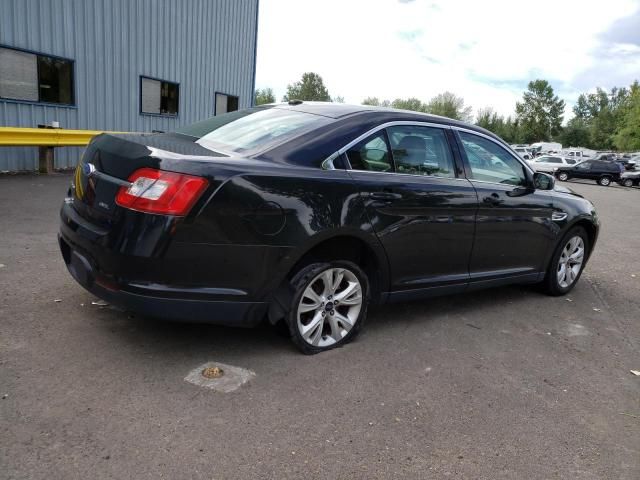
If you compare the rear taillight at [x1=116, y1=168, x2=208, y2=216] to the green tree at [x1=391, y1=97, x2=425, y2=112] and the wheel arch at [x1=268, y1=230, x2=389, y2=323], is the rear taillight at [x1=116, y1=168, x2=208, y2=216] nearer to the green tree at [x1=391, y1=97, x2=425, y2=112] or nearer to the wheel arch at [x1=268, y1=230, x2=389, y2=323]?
the wheel arch at [x1=268, y1=230, x2=389, y2=323]

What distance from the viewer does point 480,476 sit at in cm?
253

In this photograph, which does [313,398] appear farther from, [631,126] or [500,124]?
[500,124]

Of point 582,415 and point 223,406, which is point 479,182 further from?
point 223,406

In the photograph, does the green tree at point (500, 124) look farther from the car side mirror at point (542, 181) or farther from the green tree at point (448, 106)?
the car side mirror at point (542, 181)

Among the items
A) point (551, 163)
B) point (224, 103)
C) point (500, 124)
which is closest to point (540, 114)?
point (500, 124)

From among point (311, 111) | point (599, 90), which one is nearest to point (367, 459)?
point (311, 111)

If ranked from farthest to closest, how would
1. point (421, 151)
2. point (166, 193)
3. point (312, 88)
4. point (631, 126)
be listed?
point (312, 88) → point (631, 126) → point (421, 151) → point (166, 193)

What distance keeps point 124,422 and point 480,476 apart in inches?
67.3

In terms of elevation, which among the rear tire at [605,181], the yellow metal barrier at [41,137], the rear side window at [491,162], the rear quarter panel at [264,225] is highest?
the rear side window at [491,162]

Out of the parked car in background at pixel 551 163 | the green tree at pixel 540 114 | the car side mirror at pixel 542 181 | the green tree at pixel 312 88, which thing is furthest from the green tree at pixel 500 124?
the car side mirror at pixel 542 181

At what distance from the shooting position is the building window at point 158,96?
14.4 metres

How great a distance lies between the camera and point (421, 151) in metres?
4.12

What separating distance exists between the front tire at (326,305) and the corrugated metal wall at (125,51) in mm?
9513

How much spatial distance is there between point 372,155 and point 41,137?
9.03 metres
